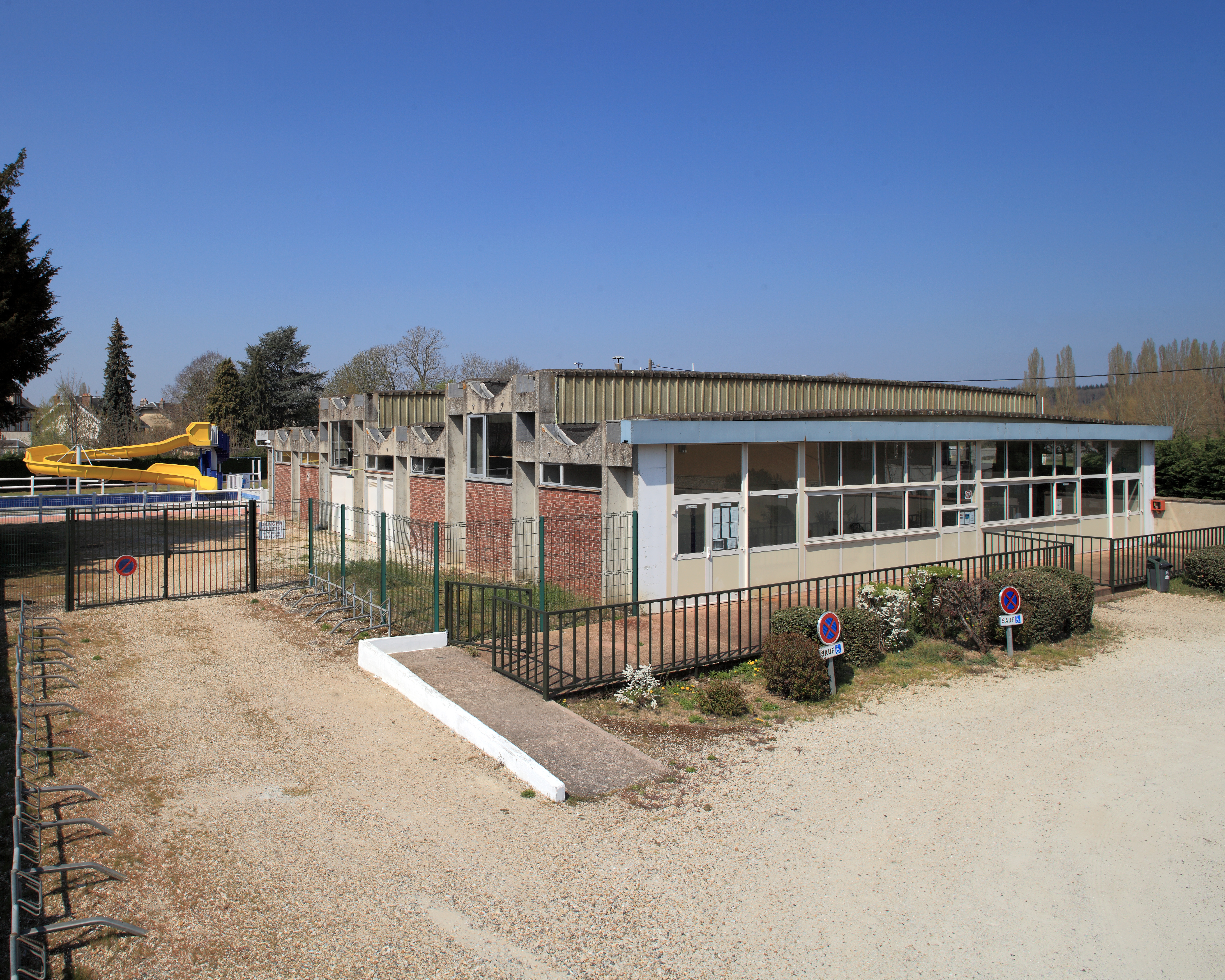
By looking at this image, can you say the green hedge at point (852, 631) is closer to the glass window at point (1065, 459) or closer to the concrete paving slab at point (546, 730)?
the concrete paving slab at point (546, 730)

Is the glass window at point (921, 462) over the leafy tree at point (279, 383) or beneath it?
beneath

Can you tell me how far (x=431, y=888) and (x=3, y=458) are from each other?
50887 millimetres

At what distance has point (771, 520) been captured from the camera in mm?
13195

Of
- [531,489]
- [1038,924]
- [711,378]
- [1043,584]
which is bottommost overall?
[1038,924]

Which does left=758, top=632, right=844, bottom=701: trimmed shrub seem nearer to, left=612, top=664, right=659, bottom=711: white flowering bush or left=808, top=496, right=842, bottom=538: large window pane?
left=612, top=664, right=659, bottom=711: white flowering bush

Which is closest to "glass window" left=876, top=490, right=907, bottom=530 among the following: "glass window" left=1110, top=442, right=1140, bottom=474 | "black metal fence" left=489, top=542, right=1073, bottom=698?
"black metal fence" left=489, top=542, right=1073, bottom=698

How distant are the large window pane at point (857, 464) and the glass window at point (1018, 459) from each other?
4.49 meters

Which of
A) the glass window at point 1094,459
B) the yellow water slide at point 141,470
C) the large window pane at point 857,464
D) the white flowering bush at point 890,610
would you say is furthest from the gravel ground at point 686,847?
the yellow water slide at point 141,470

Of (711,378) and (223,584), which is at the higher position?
(711,378)

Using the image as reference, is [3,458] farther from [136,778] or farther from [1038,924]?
[1038,924]

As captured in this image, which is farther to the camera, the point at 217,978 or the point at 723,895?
the point at 723,895

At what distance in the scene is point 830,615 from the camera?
8.50 m

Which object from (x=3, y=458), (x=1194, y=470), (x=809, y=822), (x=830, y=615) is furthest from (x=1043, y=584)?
(x=3, y=458)

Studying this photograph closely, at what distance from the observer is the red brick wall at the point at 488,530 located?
14.4 m
